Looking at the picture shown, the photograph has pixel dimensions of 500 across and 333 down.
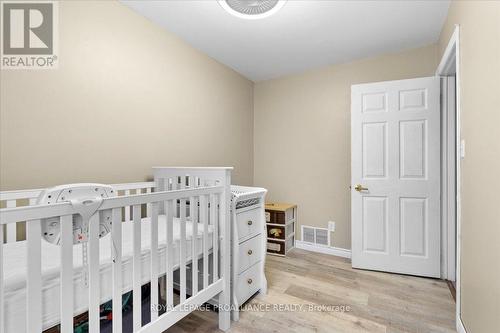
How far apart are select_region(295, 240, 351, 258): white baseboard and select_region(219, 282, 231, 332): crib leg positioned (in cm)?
169

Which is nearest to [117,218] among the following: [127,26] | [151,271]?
[151,271]

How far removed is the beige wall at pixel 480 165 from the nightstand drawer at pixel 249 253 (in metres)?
1.30

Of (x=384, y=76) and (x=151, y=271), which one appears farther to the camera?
(x=384, y=76)

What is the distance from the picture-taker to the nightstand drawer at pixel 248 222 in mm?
1747

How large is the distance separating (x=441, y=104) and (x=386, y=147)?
0.58 meters

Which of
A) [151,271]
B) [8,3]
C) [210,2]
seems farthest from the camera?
[210,2]

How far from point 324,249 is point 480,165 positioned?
1.98m

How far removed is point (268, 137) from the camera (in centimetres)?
339

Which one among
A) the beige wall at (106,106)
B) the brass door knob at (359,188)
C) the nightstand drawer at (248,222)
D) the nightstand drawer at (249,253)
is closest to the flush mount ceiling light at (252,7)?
the beige wall at (106,106)

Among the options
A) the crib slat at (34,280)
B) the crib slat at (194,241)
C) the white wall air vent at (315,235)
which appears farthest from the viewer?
the white wall air vent at (315,235)

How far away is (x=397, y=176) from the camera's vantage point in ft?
7.66

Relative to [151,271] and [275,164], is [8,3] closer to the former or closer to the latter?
[151,271]

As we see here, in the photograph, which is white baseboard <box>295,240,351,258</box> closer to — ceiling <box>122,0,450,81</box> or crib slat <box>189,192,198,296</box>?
crib slat <box>189,192,198,296</box>

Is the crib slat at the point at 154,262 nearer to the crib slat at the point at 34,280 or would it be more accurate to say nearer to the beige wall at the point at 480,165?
the crib slat at the point at 34,280
